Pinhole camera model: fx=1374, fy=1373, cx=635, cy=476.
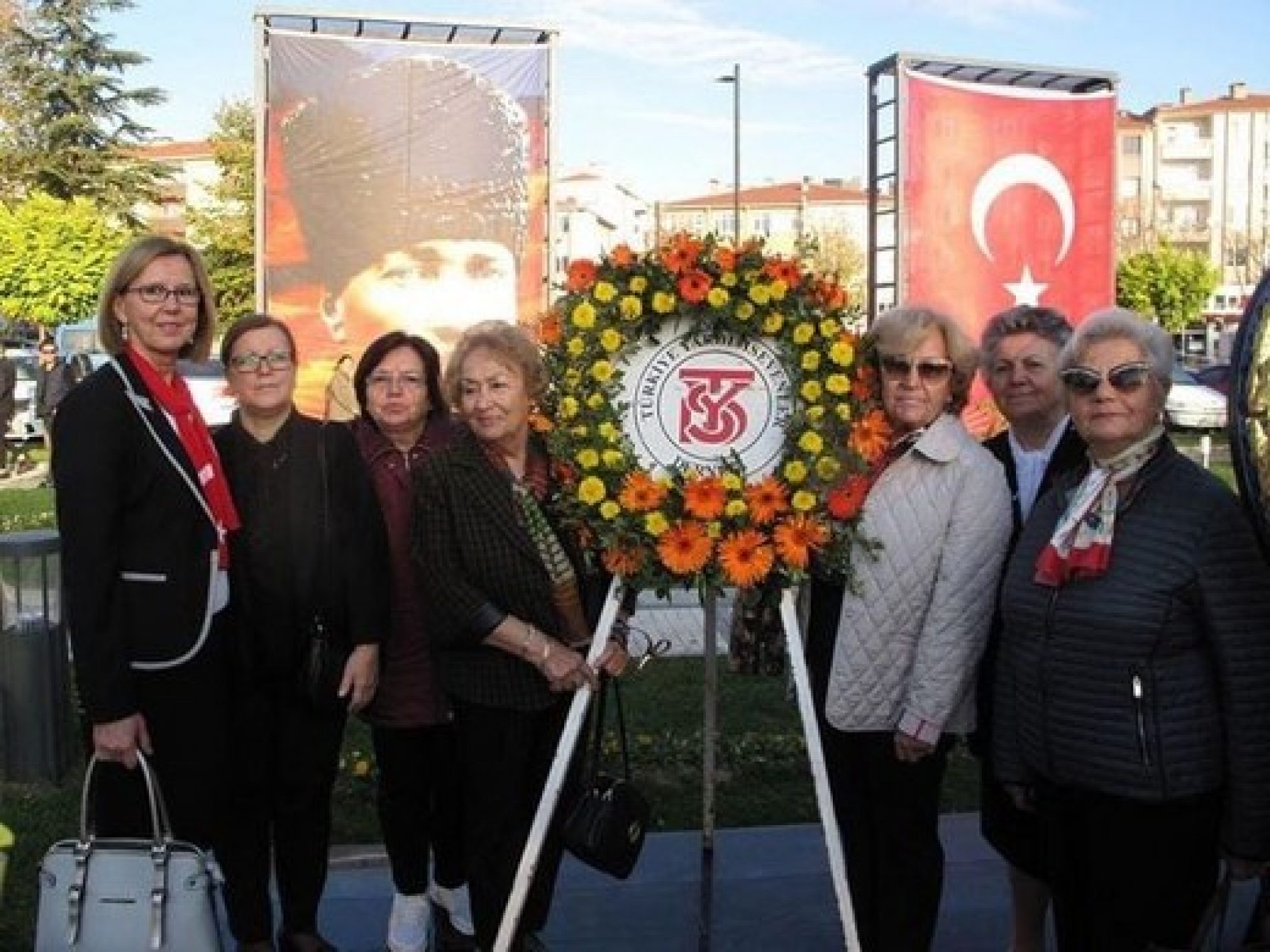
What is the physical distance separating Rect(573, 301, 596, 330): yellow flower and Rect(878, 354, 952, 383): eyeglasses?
708 millimetres

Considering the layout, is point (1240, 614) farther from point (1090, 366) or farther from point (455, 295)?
point (455, 295)

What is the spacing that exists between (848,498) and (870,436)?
15 cm

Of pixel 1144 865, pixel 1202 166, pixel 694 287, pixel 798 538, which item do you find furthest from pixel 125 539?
pixel 1202 166

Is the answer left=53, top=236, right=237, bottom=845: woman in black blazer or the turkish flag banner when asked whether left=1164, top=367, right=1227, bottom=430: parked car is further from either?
left=53, top=236, right=237, bottom=845: woman in black blazer

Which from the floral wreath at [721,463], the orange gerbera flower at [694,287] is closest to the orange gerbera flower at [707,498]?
the floral wreath at [721,463]

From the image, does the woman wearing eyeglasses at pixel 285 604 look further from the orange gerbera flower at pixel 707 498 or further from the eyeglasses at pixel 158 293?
the orange gerbera flower at pixel 707 498

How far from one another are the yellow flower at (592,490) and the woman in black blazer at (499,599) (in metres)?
0.28

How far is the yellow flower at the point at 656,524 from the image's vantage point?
308 centimetres

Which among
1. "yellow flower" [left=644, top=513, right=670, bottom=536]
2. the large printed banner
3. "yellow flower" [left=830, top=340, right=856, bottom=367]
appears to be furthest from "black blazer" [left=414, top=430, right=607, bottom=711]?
the large printed banner

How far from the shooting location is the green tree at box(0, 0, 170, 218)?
1737 inches

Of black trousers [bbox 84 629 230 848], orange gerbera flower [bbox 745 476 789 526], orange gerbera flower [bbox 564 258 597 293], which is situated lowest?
black trousers [bbox 84 629 230 848]

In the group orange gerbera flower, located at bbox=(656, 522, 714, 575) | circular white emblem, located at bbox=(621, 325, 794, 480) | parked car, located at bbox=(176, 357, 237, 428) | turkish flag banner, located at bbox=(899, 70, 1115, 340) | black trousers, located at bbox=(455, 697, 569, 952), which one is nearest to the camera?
orange gerbera flower, located at bbox=(656, 522, 714, 575)

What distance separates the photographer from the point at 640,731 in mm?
6355

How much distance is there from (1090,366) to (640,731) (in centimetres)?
394
